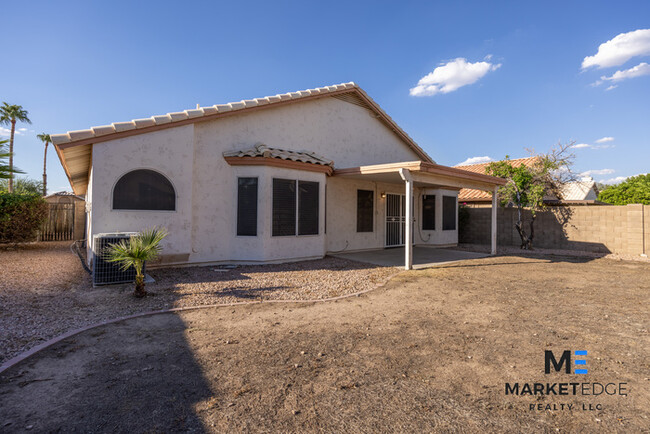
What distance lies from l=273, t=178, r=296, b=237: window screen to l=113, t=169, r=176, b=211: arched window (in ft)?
9.02

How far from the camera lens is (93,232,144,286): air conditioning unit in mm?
6285

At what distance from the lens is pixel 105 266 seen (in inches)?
252

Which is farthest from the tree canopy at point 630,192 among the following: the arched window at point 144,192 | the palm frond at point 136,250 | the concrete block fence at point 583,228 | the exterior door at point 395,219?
the palm frond at point 136,250

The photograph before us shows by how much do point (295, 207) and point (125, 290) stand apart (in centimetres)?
492

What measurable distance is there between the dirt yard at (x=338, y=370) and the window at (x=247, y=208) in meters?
4.16

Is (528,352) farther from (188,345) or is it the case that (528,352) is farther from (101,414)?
(101,414)

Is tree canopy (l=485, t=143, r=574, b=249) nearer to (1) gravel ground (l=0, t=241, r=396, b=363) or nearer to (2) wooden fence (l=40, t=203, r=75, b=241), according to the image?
(1) gravel ground (l=0, t=241, r=396, b=363)

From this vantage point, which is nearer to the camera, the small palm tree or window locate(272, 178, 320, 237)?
the small palm tree

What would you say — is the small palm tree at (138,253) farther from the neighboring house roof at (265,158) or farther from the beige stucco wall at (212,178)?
the neighboring house roof at (265,158)

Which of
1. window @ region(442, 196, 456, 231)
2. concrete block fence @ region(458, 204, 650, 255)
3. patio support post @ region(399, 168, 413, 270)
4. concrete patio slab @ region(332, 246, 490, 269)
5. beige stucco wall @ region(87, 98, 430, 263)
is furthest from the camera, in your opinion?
window @ region(442, 196, 456, 231)

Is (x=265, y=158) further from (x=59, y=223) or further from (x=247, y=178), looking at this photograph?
(x=59, y=223)

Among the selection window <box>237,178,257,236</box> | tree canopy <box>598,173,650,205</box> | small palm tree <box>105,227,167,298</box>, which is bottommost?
small palm tree <box>105,227,167,298</box>

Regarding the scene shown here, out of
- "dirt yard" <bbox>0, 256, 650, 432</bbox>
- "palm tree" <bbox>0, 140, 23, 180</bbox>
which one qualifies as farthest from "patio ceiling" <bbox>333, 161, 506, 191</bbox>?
"palm tree" <bbox>0, 140, 23, 180</bbox>

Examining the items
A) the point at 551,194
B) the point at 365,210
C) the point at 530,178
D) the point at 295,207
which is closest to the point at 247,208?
the point at 295,207
